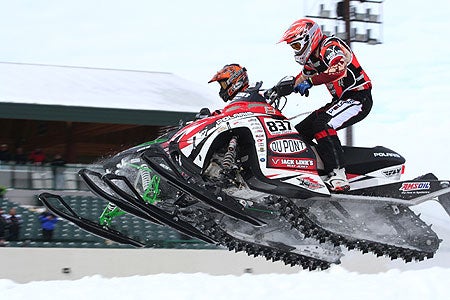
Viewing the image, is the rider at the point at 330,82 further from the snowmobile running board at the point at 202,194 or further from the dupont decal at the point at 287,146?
the snowmobile running board at the point at 202,194

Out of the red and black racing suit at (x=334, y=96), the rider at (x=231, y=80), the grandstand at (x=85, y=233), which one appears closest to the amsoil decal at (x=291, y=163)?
the red and black racing suit at (x=334, y=96)

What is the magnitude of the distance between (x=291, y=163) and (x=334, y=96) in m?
1.20

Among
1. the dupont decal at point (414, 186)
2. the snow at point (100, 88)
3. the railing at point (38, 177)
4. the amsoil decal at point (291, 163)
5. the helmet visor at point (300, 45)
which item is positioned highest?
the helmet visor at point (300, 45)

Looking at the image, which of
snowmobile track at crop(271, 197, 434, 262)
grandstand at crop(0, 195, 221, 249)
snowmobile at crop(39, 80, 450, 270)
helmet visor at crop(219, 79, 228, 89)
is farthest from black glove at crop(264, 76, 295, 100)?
grandstand at crop(0, 195, 221, 249)

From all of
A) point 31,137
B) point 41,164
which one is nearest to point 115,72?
point 31,137

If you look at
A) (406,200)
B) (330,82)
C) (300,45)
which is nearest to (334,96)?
(330,82)

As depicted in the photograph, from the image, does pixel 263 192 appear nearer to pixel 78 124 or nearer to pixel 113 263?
pixel 113 263

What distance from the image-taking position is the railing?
59.8 feet

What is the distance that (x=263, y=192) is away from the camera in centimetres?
974

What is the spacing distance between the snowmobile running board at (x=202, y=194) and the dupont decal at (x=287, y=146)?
710 mm

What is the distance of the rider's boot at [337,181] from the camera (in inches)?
399

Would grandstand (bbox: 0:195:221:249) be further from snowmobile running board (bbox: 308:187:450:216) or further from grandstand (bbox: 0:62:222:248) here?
snowmobile running board (bbox: 308:187:450:216)

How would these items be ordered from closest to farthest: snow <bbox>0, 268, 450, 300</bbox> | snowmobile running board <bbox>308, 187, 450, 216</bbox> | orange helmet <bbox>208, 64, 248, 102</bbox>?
snow <bbox>0, 268, 450, 300</bbox>, snowmobile running board <bbox>308, 187, 450, 216</bbox>, orange helmet <bbox>208, 64, 248, 102</bbox>

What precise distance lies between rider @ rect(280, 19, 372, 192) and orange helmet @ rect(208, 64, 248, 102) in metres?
0.61
